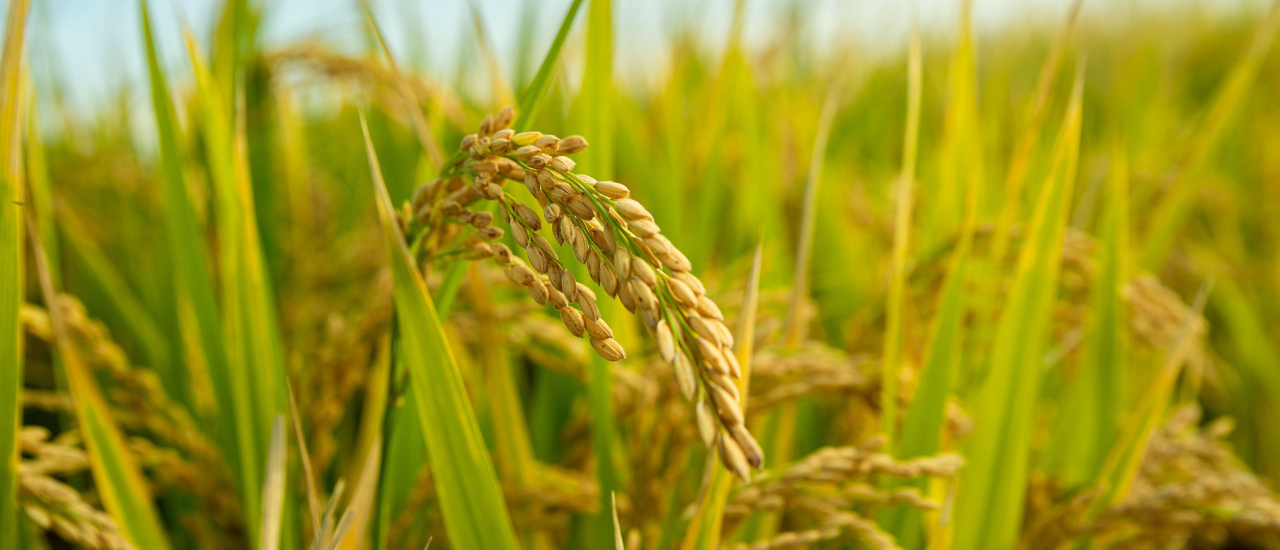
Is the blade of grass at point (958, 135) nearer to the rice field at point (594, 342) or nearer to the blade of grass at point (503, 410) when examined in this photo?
the rice field at point (594, 342)

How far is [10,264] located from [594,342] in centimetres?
74

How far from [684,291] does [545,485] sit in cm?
77

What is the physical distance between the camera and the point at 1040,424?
5.27ft

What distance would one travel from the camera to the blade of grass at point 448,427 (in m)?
0.70

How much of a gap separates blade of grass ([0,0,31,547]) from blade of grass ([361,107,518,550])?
1.37ft

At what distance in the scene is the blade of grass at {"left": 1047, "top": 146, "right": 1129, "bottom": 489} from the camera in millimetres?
1239

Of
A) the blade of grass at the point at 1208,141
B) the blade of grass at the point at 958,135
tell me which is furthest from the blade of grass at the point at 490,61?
the blade of grass at the point at 1208,141

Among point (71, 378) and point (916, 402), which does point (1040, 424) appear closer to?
point (916, 402)

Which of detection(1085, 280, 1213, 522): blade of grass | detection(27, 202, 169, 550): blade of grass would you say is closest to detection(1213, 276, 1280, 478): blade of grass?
detection(1085, 280, 1213, 522): blade of grass

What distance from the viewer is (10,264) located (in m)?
0.82

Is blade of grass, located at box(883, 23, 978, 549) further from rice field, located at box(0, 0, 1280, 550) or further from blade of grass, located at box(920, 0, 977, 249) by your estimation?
blade of grass, located at box(920, 0, 977, 249)

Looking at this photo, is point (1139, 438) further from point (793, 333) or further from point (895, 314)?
point (793, 333)

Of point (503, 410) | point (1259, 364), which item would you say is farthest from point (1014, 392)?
point (1259, 364)

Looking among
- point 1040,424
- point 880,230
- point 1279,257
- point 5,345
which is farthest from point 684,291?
point 1279,257
